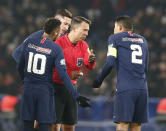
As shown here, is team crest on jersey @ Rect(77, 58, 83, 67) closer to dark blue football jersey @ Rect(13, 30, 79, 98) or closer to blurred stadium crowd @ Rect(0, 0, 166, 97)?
dark blue football jersey @ Rect(13, 30, 79, 98)

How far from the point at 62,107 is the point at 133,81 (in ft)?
4.03

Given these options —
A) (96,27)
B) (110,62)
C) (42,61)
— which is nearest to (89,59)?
(110,62)

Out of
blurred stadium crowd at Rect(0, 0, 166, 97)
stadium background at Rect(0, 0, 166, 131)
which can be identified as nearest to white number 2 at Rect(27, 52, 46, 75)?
stadium background at Rect(0, 0, 166, 131)

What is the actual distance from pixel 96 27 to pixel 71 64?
9.07m

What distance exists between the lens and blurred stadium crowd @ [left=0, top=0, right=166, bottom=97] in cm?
1302

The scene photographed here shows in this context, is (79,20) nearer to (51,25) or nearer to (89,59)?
(89,59)

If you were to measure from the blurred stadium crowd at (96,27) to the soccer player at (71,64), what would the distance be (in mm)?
5019

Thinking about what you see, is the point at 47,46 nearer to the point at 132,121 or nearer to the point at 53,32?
the point at 53,32

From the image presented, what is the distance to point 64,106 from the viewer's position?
7.44 meters

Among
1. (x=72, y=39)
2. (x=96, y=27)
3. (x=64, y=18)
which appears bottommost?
(x=72, y=39)

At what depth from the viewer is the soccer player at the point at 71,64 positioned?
740 centimetres

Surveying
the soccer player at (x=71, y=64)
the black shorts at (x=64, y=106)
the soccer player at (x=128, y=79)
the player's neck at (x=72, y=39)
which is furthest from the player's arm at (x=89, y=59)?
the black shorts at (x=64, y=106)

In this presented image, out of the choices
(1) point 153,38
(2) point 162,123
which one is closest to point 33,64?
(2) point 162,123

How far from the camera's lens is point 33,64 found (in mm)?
6621
